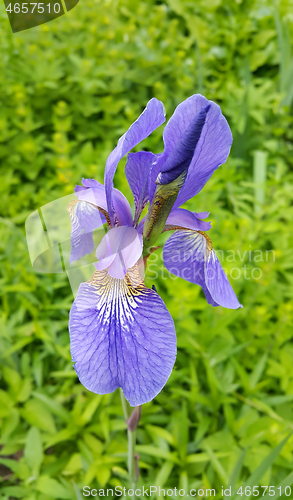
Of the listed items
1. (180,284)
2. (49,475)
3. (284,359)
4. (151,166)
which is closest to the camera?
(151,166)

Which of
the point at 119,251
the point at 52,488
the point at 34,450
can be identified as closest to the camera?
the point at 119,251

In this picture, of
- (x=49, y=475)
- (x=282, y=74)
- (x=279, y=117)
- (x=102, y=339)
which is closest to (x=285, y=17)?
(x=282, y=74)

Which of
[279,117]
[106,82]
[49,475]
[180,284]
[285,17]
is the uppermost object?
[285,17]

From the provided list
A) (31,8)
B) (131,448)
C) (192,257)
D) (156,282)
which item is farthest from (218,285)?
(156,282)

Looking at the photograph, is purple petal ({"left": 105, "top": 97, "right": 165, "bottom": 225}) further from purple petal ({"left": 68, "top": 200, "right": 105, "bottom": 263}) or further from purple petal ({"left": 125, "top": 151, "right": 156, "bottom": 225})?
purple petal ({"left": 68, "top": 200, "right": 105, "bottom": 263})

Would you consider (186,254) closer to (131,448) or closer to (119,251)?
(119,251)

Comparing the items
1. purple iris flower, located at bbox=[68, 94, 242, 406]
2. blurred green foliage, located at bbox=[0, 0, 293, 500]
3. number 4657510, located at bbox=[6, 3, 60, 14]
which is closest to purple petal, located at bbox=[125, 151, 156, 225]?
purple iris flower, located at bbox=[68, 94, 242, 406]

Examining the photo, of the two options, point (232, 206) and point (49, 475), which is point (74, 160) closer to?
point (232, 206)
